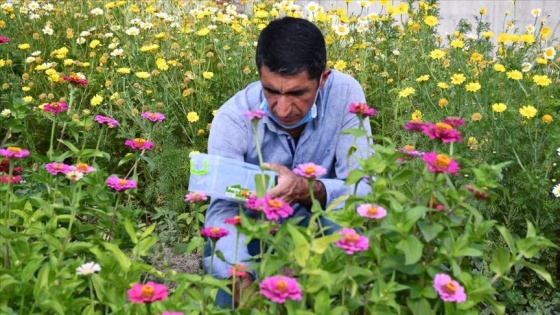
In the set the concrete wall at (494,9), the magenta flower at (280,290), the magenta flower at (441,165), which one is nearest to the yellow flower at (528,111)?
the magenta flower at (441,165)

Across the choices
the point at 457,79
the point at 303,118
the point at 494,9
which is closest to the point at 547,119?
the point at 457,79

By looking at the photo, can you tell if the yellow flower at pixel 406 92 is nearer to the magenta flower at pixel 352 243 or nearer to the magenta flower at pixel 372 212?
the magenta flower at pixel 372 212

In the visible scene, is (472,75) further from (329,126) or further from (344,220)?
(344,220)

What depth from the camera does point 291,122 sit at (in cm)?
311

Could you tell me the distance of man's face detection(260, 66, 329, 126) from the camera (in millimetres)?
2902

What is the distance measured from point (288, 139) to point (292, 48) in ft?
1.38

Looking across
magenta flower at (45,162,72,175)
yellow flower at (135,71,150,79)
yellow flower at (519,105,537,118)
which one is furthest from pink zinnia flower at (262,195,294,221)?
yellow flower at (135,71,150,79)

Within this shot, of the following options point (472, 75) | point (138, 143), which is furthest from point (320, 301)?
point (472, 75)

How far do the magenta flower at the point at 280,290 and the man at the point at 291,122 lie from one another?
0.76 meters

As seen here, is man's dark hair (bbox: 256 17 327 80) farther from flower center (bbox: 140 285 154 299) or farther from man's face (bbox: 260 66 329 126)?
flower center (bbox: 140 285 154 299)

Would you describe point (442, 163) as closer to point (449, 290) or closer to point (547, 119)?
point (449, 290)

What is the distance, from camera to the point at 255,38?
17.1 ft

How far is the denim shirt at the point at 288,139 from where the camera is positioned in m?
3.14

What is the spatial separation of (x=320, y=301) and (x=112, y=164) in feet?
8.42
